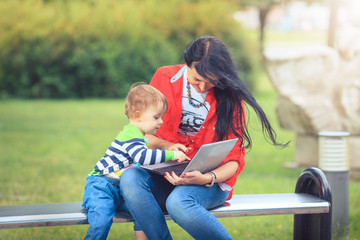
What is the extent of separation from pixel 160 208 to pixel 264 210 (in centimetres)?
61

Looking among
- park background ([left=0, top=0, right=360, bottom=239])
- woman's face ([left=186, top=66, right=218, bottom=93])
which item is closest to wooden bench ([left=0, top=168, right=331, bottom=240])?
woman's face ([left=186, top=66, right=218, bottom=93])

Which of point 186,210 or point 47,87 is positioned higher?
point 186,210

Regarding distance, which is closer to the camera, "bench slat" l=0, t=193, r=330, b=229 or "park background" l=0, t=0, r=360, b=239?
"bench slat" l=0, t=193, r=330, b=229

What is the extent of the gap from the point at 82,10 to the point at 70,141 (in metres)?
7.81

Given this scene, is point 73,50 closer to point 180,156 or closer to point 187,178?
point 180,156

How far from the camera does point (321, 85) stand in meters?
6.63

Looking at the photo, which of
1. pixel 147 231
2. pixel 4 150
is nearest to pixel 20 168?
pixel 4 150

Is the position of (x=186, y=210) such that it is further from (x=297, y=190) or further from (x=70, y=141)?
(x=70, y=141)

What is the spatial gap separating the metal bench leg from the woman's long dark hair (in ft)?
1.42

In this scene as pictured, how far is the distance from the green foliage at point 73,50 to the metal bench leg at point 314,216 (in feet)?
40.0

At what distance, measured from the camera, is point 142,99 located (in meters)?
2.88

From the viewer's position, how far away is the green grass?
427 cm

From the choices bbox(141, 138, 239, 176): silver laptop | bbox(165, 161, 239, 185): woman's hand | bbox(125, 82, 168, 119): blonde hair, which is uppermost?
bbox(125, 82, 168, 119): blonde hair

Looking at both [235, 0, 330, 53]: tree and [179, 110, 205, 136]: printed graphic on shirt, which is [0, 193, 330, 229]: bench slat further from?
[235, 0, 330, 53]: tree
